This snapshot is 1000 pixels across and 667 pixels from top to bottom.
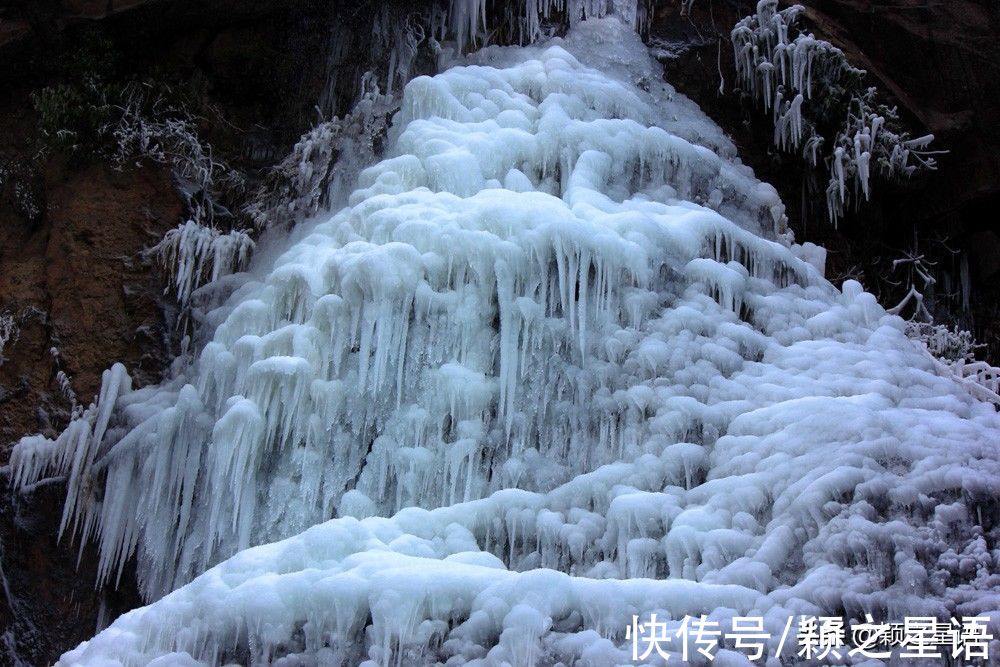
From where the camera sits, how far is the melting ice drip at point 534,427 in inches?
159

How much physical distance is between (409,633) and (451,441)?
1.87 meters

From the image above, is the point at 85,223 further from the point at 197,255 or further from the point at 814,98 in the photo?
the point at 814,98

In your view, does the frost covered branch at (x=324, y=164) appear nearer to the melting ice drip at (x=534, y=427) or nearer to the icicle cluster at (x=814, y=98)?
the melting ice drip at (x=534, y=427)

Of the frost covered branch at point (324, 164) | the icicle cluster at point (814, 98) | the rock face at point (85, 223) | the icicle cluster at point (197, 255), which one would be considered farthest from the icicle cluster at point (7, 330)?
the icicle cluster at point (814, 98)

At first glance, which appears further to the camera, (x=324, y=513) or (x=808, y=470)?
(x=324, y=513)

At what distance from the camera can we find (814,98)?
26.1 feet

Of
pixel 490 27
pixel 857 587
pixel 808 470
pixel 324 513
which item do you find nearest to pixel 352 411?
pixel 324 513

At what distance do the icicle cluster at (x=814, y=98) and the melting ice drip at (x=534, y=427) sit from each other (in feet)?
2.21

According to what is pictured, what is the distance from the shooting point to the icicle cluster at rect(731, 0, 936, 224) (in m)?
7.84

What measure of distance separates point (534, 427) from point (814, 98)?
3.97 m

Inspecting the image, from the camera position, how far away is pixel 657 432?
5426mm

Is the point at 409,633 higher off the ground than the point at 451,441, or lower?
lower

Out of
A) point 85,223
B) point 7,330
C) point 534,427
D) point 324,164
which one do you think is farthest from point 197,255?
point 534,427

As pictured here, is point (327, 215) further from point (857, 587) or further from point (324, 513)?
point (857, 587)
